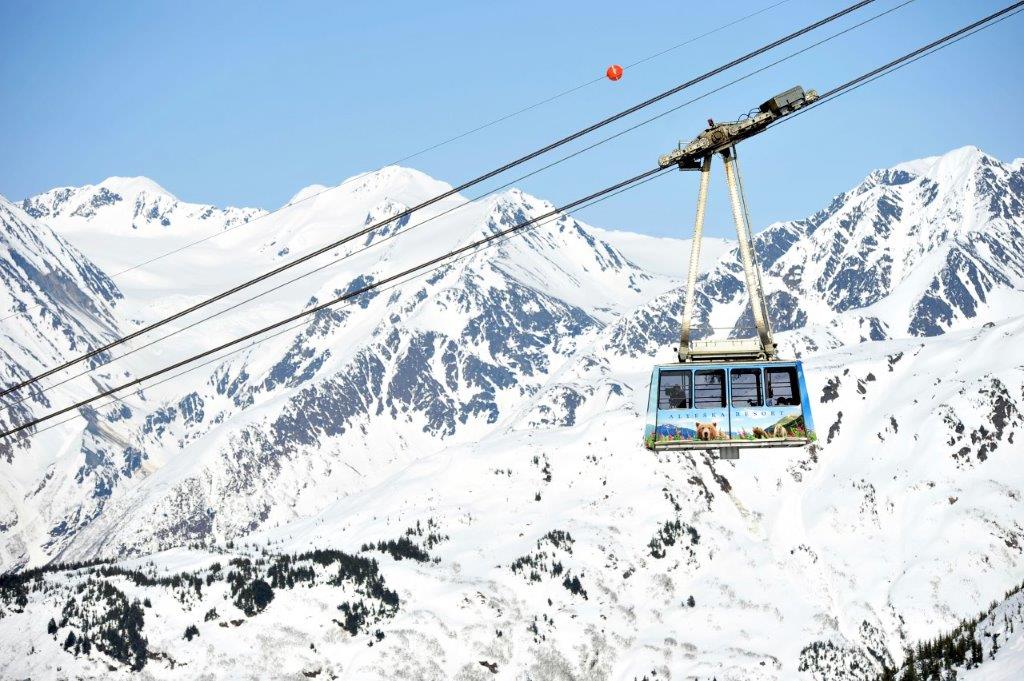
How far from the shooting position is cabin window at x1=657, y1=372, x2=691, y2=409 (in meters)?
83.8

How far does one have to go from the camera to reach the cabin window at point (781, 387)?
8181 cm

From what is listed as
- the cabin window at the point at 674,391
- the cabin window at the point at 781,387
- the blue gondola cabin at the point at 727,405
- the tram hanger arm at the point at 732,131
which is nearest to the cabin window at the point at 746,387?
the blue gondola cabin at the point at 727,405

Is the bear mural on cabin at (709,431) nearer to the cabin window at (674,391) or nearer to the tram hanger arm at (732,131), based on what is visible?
the cabin window at (674,391)

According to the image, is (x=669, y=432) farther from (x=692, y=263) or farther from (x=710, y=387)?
(x=692, y=263)

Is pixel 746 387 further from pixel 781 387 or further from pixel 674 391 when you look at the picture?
pixel 674 391

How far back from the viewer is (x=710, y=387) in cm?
8362

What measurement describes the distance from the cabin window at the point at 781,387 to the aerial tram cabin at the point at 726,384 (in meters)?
0.06

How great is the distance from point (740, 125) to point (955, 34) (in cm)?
1503

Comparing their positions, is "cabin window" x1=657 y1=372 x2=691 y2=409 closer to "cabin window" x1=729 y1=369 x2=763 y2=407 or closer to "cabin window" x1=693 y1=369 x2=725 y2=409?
"cabin window" x1=693 y1=369 x2=725 y2=409

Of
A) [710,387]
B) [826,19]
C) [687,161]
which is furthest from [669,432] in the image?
[826,19]

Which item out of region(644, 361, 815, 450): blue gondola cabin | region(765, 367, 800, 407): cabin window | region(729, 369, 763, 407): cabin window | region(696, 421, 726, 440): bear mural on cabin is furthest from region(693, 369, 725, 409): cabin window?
region(765, 367, 800, 407): cabin window

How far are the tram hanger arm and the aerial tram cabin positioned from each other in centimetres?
5

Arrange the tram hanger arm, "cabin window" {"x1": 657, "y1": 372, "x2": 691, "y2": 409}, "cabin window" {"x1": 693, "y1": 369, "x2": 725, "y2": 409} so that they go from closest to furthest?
the tram hanger arm < "cabin window" {"x1": 693, "y1": 369, "x2": 725, "y2": 409} < "cabin window" {"x1": 657, "y1": 372, "x2": 691, "y2": 409}

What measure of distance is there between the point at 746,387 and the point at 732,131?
14.7 meters
